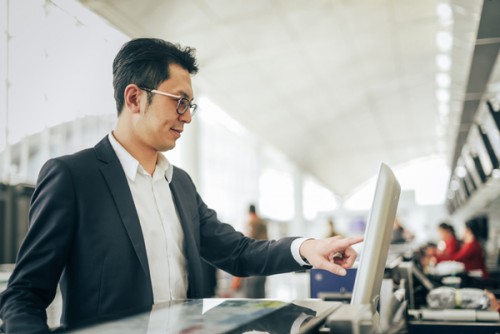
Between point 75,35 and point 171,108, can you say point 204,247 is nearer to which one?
point 171,108

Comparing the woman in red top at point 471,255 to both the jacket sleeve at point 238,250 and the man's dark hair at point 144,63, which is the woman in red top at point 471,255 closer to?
the jacket sleeve at point 238,250

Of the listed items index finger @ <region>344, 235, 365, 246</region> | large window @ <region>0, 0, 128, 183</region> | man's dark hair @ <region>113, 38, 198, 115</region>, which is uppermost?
large window @ <region>0, 0, 128, 183</region>

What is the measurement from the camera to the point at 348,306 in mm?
894

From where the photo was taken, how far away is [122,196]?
1.34 m

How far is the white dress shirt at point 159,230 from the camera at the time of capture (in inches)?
54.6

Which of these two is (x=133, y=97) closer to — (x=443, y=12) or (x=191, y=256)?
(x=191, y=256)

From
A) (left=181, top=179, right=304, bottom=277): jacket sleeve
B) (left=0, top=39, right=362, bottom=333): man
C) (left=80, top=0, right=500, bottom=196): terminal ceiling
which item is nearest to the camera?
(left=0, top=39, right=362, bottom=333): man

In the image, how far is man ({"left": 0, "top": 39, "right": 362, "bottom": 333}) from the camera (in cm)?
119

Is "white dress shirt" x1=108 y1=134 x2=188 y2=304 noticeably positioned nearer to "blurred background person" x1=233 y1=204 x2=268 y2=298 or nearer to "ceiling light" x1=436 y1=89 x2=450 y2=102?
"blurred background person" x1=233 y1=204 x2=268 y2=298

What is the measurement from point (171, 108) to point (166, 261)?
0.43 meters

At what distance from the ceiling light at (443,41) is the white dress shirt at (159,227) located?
6562mm

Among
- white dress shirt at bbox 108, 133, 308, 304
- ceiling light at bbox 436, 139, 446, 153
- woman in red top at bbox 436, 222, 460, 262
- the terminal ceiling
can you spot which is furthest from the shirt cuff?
ceiling light at bbox 436, 139, 446, 153

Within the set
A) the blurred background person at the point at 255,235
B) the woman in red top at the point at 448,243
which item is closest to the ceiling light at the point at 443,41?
the woman in red top at the point at 448,243

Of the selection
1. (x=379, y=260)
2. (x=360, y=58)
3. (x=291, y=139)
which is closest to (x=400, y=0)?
(x=360, y=58)
